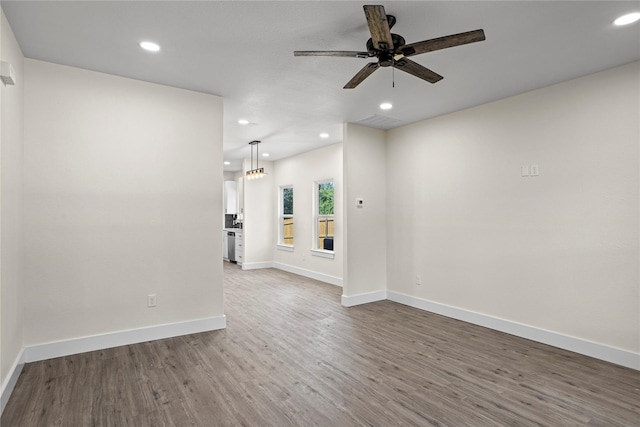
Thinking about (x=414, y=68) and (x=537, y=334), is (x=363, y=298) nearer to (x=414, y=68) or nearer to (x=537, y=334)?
(x=537, y=334)

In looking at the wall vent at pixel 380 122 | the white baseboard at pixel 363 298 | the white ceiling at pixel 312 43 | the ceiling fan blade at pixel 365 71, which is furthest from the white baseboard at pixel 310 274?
the ceiling fan blade at pixel 365 71

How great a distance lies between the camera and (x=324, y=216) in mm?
7176

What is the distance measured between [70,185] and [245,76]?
6.30 feet

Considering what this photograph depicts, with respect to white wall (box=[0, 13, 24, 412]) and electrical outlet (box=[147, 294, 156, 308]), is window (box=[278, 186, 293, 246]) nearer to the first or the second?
electrical outlet (box=[147, 294, 156, 308])

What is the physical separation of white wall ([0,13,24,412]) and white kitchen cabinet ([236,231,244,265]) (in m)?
5.69

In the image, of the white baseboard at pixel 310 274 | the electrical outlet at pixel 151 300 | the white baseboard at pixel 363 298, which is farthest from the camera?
the white baseboard at pixel 310 274

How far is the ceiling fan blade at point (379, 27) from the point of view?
73.4 inches

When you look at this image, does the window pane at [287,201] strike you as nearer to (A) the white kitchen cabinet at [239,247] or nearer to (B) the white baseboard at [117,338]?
(A) the white kitchen cabinet at [239,247]

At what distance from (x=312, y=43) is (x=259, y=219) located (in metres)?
6.12

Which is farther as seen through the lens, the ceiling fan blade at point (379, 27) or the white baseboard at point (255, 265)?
the white baseboard at point (255, 265)

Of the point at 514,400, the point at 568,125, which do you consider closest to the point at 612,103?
the point at 568,125

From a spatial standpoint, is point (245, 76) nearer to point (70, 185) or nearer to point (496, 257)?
point (70, 185)

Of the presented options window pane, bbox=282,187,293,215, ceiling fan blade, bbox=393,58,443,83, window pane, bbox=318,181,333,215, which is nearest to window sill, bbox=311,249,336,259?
window pane, bbox=318,181,333,215

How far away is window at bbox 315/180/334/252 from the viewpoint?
7.07 meters
